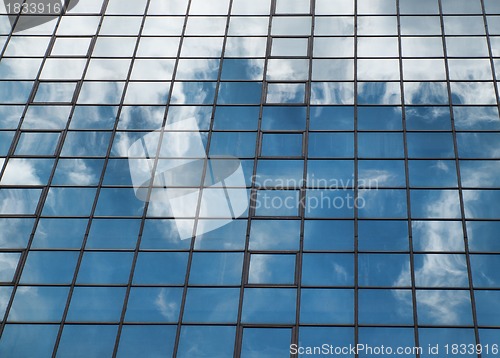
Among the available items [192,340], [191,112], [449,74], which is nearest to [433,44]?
[449,74]

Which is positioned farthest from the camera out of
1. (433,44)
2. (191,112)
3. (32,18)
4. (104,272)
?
(32,18)

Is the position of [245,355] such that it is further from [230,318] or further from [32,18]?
[32,18]

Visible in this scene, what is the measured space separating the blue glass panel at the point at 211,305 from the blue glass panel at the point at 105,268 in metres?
2.50

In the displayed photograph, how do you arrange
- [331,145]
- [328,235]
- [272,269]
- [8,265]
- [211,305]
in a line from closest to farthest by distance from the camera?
[211,305]
[272,269]
[8,265]
[328,235]
[331,145]

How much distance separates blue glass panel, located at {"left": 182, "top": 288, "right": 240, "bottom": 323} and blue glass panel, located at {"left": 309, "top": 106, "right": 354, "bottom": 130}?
813cm

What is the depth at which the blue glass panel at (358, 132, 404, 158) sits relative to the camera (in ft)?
95.2

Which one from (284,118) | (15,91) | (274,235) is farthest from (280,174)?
(15,91)

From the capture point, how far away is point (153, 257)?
26.6 m

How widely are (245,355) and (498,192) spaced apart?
36.8 feet

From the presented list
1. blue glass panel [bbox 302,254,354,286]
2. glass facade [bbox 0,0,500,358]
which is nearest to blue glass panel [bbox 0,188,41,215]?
glass facade [bbox 0,0,500,358]

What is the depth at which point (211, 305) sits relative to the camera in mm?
25422

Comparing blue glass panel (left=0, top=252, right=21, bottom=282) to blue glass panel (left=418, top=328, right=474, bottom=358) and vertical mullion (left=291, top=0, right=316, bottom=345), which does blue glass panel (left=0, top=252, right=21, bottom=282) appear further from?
blue glass panel (left=418, top=328, right=474, bottom=358)

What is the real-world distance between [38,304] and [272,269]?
8159 mm

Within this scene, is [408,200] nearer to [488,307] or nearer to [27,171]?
[488,307]
